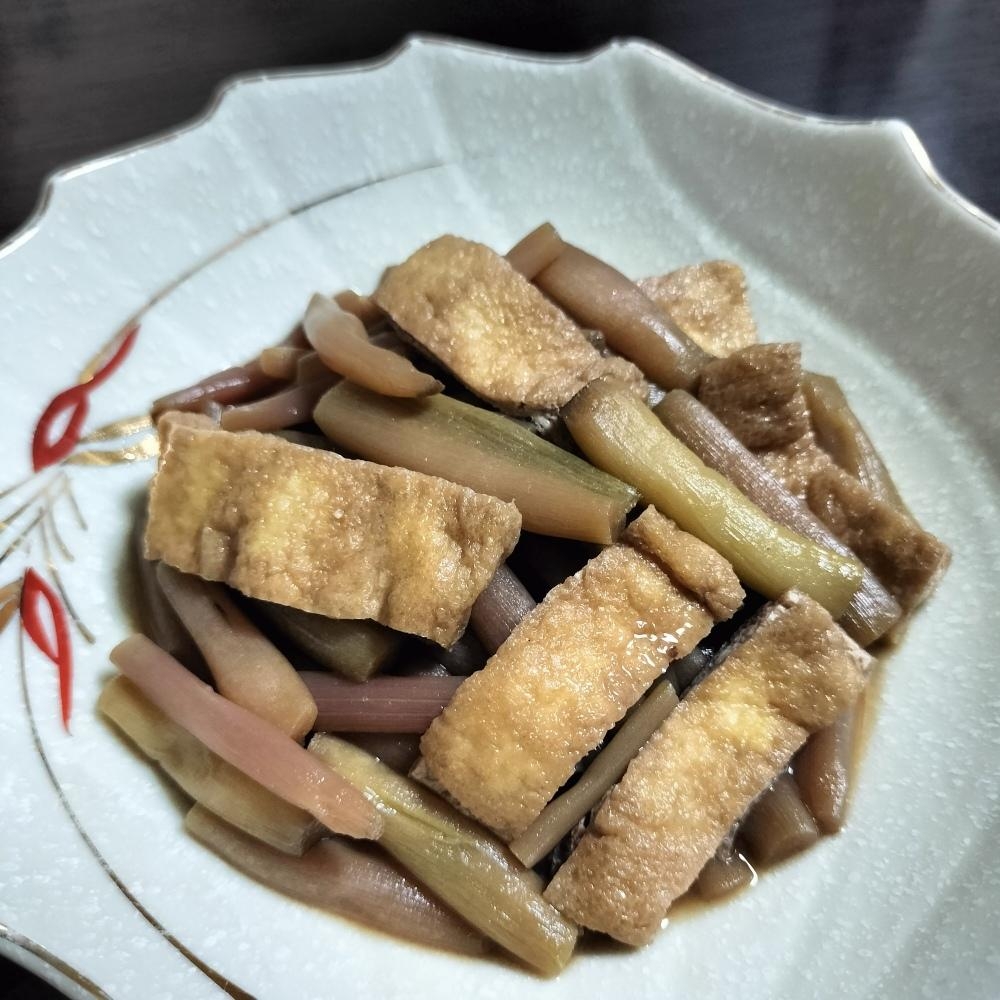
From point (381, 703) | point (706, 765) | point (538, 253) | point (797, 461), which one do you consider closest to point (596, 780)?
point (706, 765)

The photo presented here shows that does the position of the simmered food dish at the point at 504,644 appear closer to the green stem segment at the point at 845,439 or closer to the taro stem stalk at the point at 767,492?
the taro stem stalk at the point at 767,492

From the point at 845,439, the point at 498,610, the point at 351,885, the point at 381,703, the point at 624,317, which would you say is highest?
the point at 624,317

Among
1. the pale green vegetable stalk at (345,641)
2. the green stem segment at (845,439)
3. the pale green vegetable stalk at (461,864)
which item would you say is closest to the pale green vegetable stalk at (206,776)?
the pale green vegetable stalk at (461,864)

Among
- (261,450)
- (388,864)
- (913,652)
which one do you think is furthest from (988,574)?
(261,450)

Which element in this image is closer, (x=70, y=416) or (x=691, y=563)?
(x=691, y=563)

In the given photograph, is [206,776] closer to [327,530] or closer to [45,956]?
[45,956]

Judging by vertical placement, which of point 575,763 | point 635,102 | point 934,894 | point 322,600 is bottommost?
point 934,894

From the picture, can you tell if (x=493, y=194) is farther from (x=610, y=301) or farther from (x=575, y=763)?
(x=575, y=763)
